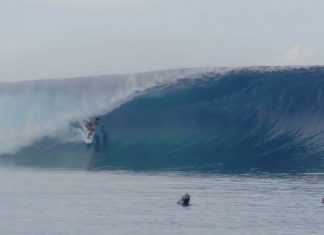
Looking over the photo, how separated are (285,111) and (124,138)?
5.07 m

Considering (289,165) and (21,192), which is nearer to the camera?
(21,192)

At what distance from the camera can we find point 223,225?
23.1 meters

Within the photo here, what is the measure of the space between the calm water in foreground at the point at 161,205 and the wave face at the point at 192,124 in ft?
10.1

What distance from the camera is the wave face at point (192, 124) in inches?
1422

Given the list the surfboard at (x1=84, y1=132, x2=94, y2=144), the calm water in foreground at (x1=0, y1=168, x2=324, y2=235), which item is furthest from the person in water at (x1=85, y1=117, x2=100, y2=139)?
the calm water in foreground at (x1=0, y1=168, x2=324, y2=235)

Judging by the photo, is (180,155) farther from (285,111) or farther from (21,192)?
(21,192)

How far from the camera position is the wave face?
36125 mm

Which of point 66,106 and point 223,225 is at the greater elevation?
point 66,106

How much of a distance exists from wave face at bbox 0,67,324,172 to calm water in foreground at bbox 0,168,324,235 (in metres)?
3.07

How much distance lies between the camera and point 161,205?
85.7 feet

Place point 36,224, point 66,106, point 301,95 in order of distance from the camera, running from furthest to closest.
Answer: point 66,106, point 301,95, point 36,224

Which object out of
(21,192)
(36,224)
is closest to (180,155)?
(21,192)

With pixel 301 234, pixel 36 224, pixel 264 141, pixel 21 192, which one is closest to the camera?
pixel 301 234

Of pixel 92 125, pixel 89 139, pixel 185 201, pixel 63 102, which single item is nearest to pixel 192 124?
pixel 89 139
